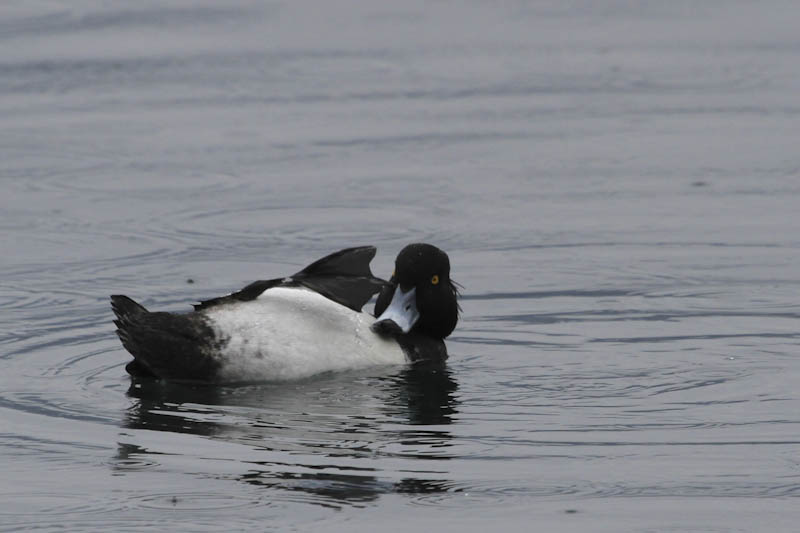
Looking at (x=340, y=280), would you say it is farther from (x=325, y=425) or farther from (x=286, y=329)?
(x=325, y=425)

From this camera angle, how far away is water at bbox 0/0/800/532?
23.5 feet

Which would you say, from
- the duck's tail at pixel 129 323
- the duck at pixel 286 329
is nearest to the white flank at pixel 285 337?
the duck at pixel 286 329

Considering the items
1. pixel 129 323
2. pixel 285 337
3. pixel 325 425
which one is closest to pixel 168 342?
pixel 129 323

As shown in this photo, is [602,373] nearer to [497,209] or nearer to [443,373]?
[443,373]

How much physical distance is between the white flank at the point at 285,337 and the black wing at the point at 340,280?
0.20 feet

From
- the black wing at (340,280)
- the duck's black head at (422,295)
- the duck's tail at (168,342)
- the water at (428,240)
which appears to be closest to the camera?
the water at (428,240)

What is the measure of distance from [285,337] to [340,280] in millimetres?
586

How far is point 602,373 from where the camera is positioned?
359 inches

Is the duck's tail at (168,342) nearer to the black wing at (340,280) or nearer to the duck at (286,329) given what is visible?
the duck at (286,329)

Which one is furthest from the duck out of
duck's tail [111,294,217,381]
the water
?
the water

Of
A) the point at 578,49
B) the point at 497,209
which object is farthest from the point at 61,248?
the point at 578,49

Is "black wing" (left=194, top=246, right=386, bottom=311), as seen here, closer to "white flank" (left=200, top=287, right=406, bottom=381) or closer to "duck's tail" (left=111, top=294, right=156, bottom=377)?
"white flank" (left=200, top=287, right=406, bottom=381)

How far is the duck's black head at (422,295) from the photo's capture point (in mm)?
9719

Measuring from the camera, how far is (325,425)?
8.18 metres
